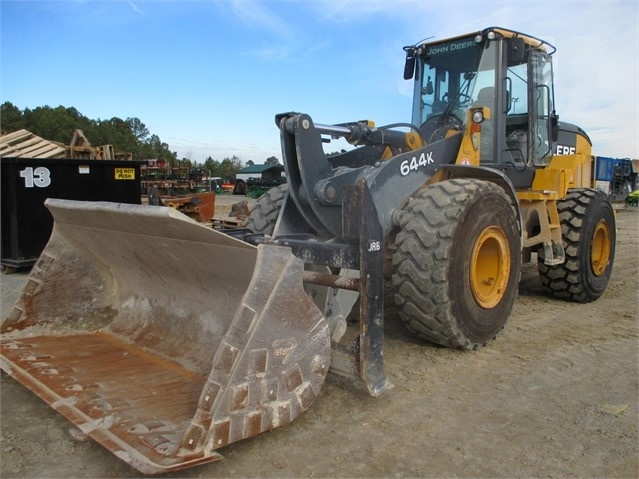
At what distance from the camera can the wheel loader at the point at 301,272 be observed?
2562 mm

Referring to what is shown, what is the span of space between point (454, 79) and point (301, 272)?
3275 mm

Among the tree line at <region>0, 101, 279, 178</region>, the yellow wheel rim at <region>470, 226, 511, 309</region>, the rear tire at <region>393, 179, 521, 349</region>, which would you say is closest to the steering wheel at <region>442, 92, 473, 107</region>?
the rear tire at <region>393, 179, 521, 349</region>

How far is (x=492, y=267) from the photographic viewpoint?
4.27 metres

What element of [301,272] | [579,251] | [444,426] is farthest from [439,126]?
[444,426]

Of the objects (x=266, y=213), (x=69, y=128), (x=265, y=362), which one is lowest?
(x=265, y=362)

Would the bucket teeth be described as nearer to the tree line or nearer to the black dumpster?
the black dumpster

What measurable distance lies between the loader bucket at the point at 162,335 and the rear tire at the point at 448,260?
3.22 feet

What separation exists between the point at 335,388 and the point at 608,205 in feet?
14.3

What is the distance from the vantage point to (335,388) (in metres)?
3.30

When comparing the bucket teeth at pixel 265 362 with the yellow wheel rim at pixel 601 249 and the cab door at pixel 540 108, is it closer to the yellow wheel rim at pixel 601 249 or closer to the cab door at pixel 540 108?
the cab door at pixel 540 108

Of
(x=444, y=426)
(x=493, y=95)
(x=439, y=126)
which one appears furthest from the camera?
(x=439, y=126)

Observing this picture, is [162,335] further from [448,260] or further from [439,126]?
[439,126]

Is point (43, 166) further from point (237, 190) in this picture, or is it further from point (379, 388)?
point (237, 190)

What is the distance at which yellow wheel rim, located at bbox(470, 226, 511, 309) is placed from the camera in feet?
13.4
